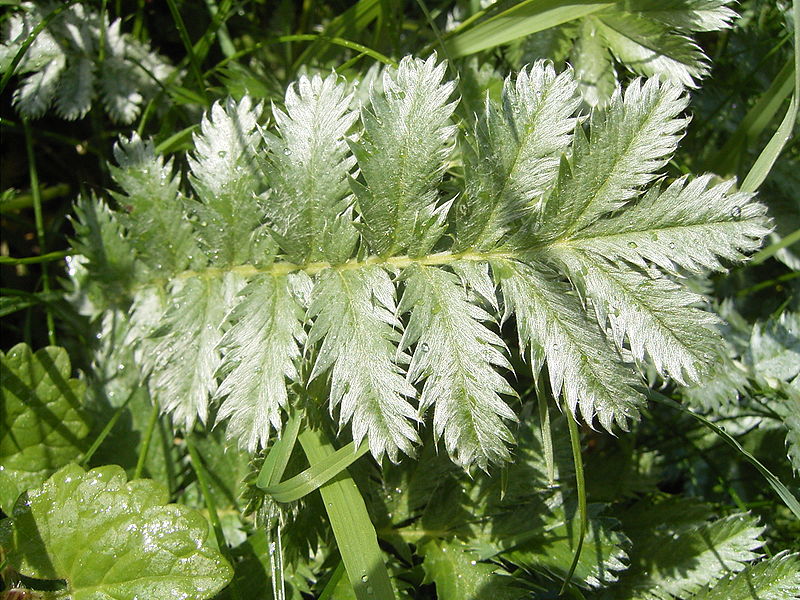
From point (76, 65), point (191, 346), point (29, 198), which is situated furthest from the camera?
point (29, 198)

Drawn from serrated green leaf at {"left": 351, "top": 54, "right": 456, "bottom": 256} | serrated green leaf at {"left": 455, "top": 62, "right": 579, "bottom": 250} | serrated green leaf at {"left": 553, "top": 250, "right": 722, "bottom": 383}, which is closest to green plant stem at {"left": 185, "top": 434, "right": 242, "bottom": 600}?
serrated green leaf at {"left": 351, "top": 54, "right": 456, "bottom": 256}

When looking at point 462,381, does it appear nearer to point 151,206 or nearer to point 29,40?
point 151,206

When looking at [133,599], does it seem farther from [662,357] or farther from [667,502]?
[667,502]

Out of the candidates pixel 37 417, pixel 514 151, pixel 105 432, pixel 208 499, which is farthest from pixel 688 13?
pixel 37 417

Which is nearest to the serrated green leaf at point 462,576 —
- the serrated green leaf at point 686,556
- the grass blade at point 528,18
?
the serrated green leaf at point 686,556

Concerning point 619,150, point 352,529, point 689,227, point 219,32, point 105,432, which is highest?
point 219,32

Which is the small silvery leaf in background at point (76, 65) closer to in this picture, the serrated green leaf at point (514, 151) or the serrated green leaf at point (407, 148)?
the serrated green leaf at point (407, 148)

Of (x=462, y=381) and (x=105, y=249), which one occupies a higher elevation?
(x=105, y=249)

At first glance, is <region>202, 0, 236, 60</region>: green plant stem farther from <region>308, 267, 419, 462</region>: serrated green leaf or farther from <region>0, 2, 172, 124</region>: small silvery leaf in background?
<region>308, 267, 419, 462</region>: serrated green leaf
